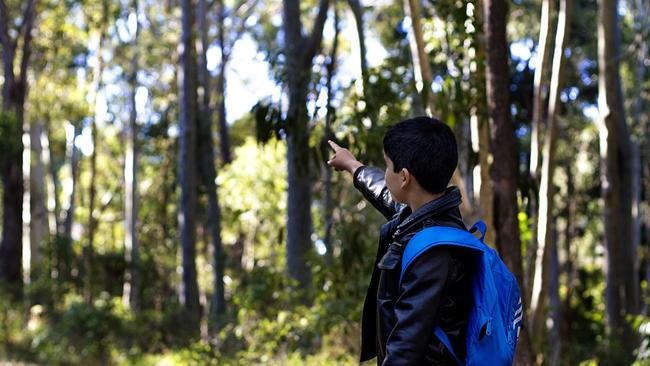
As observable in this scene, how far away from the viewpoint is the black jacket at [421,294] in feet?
9.38

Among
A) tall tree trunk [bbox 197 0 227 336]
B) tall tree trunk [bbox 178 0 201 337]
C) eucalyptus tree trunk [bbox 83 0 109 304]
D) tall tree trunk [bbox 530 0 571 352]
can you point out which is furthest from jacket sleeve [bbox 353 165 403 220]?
eucalyptus tree trunk [bbox 83 0 109 304]

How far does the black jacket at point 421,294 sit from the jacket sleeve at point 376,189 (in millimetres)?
446

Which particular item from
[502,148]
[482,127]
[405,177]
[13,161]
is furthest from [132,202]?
[405,177]

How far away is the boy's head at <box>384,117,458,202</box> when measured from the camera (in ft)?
9.96

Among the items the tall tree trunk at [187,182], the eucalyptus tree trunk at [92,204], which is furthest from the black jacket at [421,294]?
the eucalyptus tree trunk at [92,204]

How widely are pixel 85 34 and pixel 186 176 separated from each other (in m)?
11.4

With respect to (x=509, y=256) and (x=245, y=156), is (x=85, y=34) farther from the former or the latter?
(x=509, y=256)

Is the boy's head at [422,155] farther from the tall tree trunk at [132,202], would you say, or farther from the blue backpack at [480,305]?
the tall tree trunk at [132,202]

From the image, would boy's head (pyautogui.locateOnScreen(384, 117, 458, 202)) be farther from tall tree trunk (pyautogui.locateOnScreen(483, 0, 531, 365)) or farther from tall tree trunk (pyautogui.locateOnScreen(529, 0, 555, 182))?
tall tree trunk (pyautogui.locateOnScreen(529, 0, 555, 182))

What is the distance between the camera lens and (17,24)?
954 inches

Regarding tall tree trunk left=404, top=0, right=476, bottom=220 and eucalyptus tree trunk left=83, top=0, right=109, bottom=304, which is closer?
tall tree trunk left=404, top=0, right=476, bottom=220

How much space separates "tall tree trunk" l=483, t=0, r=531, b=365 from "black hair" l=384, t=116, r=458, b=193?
3473 millimetres

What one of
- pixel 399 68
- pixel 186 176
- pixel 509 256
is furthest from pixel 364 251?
pixel 186 176

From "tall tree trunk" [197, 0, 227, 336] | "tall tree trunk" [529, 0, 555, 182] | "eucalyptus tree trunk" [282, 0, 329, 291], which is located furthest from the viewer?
"tall tree trunk" [197, 0, 227, 336]
